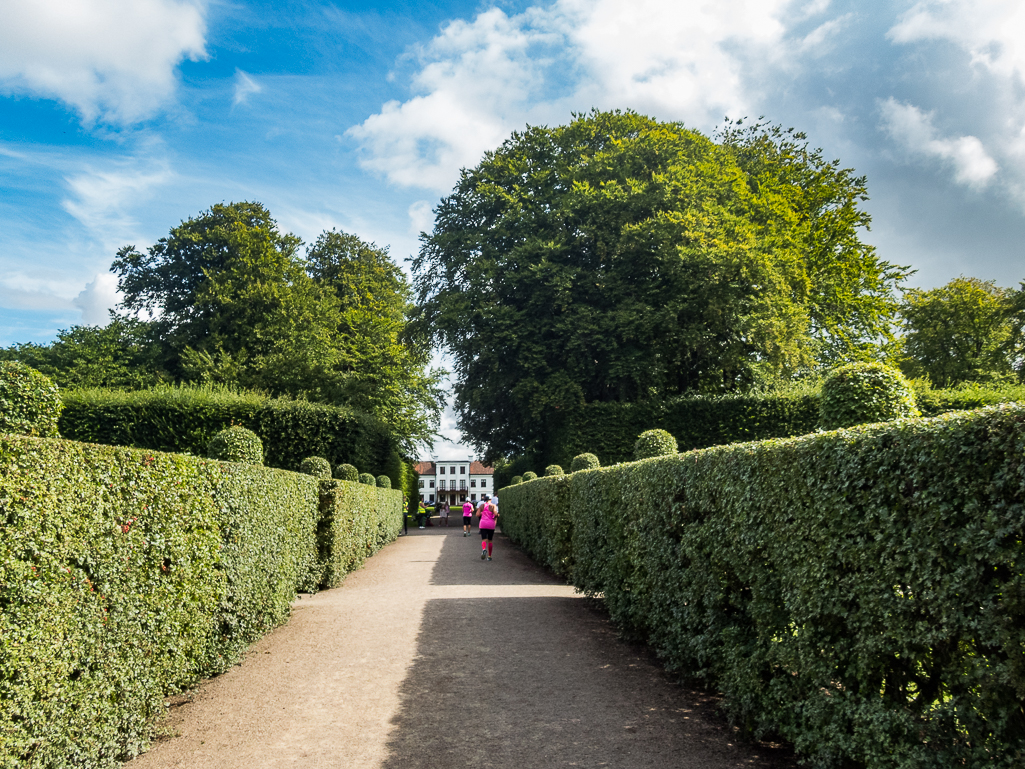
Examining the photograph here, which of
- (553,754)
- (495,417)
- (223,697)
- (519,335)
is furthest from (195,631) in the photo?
(495,417)

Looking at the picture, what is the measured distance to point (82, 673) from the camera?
Answer: 397cm

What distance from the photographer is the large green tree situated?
2523 cm

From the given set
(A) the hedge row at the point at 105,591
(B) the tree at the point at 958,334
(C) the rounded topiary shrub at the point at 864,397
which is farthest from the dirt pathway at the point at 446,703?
(B) the tree at the point at 958,334

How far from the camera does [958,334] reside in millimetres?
38344

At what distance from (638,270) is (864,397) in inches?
→ 806

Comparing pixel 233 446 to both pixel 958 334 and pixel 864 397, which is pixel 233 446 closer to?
pixel 864 397

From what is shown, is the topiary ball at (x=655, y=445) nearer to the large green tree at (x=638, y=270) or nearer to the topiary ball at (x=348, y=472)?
the large green tree at (x=638, y=270)

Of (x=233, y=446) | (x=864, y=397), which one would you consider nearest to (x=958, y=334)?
(x=864, y=397)

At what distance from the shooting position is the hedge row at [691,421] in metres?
26.7

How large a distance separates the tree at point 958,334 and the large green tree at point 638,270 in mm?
12174

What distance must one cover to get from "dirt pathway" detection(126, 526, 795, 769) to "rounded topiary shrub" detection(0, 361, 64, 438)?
120 inches

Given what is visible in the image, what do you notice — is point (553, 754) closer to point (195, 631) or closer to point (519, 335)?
point (195, 631)

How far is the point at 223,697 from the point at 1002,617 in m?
5.90

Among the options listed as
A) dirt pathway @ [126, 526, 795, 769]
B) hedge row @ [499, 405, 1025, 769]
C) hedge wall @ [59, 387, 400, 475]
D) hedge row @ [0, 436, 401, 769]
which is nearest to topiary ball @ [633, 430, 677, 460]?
dirt pathway @ [126, 526, 795, 769]
